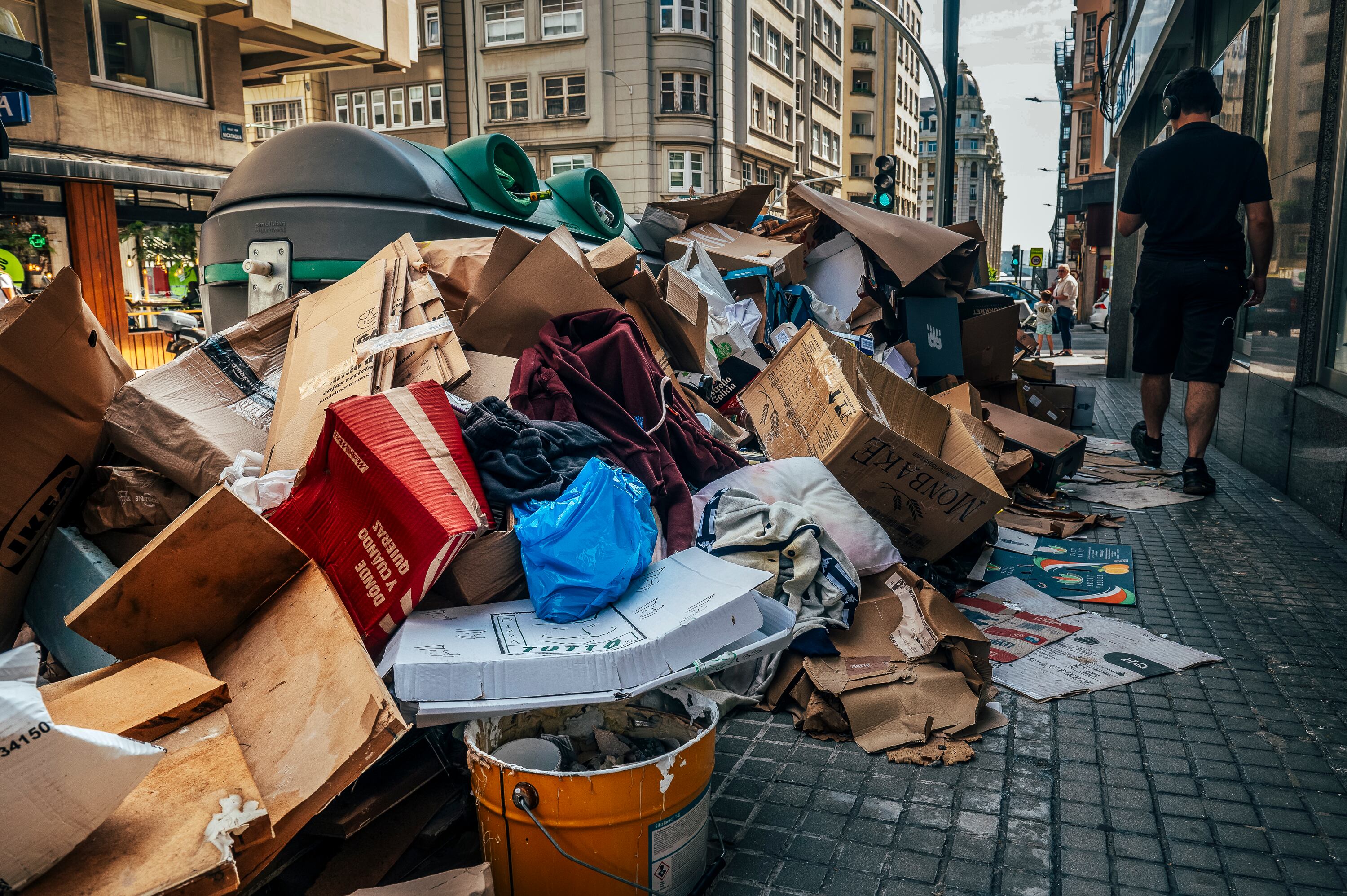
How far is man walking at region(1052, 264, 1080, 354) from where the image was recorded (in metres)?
17.5

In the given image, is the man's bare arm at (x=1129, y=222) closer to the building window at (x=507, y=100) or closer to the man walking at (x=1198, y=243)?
the man walking at (x=1198, y=243)

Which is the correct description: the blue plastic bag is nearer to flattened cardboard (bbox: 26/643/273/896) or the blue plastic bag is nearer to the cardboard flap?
the cardboard flap

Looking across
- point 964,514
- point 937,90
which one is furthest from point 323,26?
point 964,514

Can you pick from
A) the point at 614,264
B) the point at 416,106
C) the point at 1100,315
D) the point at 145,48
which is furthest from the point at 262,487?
the point at 416,106

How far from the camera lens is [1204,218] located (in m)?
4.82

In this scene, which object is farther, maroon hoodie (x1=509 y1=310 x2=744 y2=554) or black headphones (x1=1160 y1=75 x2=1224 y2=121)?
black headphones (x1=1160 y1=75 x2=1224 y2=121)

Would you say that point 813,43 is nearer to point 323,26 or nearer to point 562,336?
point 323,26

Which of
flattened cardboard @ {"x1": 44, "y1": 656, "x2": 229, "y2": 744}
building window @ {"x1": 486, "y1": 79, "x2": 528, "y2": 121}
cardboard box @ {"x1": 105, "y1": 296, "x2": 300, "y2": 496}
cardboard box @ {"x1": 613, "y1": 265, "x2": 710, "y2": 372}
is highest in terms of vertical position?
building window @ {"x1": 486, "y1": 79, "x2": 528, "y2": 121}

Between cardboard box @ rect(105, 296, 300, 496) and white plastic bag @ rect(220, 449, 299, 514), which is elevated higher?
cardboard box @ rect(105, 296, 300, 496)

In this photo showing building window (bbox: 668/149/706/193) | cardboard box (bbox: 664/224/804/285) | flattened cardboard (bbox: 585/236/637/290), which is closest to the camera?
flattened cardboard (bbox: 585/236/637/290)

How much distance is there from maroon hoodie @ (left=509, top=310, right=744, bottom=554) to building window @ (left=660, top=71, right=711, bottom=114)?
2968cm

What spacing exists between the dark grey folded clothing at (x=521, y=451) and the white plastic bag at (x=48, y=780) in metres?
1.16

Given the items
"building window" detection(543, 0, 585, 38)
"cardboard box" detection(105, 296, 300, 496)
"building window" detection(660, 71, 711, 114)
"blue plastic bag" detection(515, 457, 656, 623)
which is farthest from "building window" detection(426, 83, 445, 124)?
"blue plastic bag" detection(515, 457, 656, 623)

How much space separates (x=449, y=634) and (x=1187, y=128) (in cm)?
488
